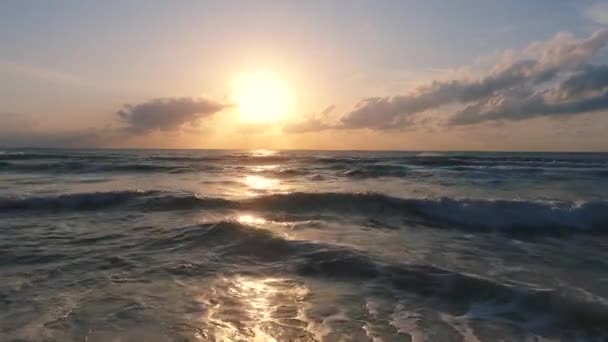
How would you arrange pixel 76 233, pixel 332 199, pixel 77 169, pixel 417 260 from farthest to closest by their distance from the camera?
pixel 77 169 → pixel 332 199 → pixel 76 233 → pixel 417 260

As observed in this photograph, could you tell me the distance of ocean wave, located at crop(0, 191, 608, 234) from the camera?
12867mm

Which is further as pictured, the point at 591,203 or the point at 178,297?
the point at 591,203

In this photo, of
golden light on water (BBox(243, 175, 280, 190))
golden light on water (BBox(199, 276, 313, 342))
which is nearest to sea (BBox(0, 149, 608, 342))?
golden light on water (BBox(199, 276, 313, 342))

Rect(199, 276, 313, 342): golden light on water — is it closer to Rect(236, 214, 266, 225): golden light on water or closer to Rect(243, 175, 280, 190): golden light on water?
Rect(236, 214, 266, 225): golden light on water

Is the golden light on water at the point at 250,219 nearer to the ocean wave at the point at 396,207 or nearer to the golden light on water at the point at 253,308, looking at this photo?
the ocean wave at the point at 396,207

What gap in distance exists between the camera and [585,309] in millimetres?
5715

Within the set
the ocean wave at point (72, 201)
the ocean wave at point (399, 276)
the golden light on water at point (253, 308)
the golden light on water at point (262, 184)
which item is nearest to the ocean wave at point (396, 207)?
the ocean wave at point (72, 201)

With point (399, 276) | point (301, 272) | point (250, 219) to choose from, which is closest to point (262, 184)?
point (250, 219)

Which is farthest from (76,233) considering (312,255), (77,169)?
(77,169)

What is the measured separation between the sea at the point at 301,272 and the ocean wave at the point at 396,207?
0.33 ft

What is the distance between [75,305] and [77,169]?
2870 cm

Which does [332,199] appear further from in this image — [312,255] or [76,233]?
[76,233]

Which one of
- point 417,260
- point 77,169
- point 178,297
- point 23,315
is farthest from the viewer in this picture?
point 77,169

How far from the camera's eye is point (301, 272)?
24.1 ft
